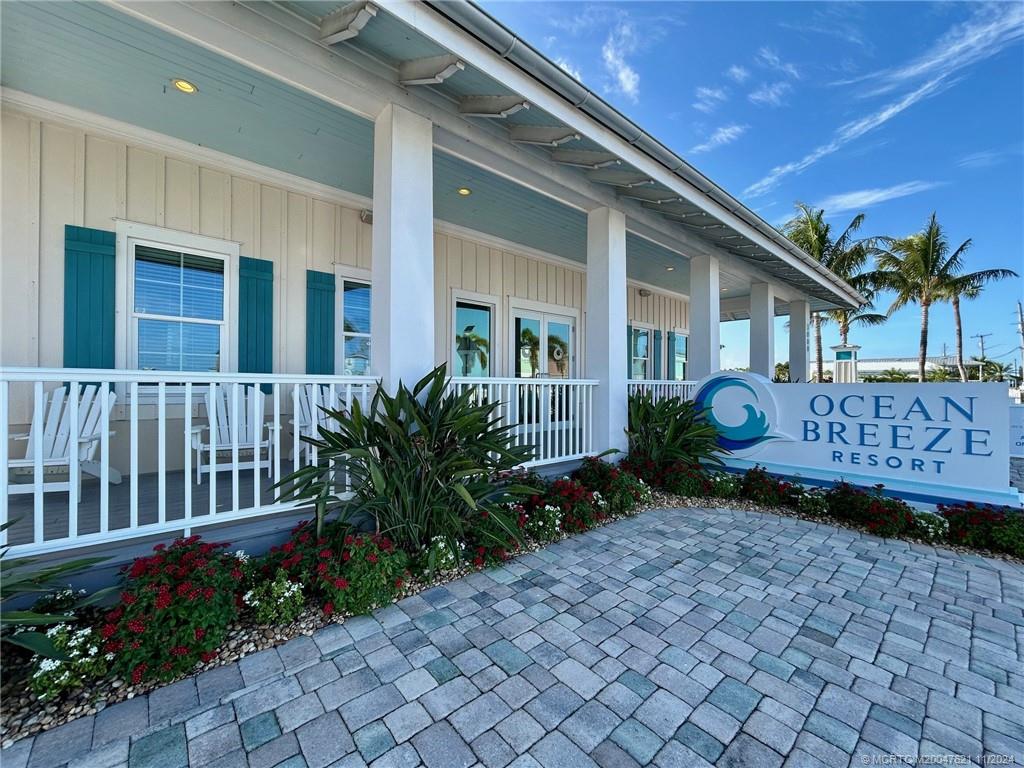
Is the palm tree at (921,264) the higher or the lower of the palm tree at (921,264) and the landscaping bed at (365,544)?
the higher

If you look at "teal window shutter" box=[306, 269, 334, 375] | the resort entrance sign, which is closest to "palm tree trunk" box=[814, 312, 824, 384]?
the resort entrance sign

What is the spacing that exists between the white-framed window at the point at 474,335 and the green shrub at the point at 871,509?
15.1 feet

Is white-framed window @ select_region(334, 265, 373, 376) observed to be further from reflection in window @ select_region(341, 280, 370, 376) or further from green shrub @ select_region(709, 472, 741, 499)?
green shrub @ select_region(709, 472, 741, 499)

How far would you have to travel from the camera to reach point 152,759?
1.45 meters

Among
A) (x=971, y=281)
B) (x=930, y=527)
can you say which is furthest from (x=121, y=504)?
(x=971, y=281)

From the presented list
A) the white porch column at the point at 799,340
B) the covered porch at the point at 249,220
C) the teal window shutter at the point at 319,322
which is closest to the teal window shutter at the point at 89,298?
the covered porch at the point at 249,220

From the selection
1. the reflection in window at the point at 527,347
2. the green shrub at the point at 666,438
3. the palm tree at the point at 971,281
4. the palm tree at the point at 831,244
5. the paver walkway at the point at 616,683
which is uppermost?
the palm tree at the point at 831,244

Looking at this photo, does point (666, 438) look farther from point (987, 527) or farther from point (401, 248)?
point (401, 248)

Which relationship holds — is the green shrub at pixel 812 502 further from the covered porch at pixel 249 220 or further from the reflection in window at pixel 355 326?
the reflection in window at pixel 355 326

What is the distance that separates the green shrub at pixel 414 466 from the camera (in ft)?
9.07

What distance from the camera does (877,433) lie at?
4227 mm

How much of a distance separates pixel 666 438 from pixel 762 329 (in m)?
4.97

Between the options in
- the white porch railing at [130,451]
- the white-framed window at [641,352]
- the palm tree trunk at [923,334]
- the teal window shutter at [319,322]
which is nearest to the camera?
the white porch railing at [130,451]

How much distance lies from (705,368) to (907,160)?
15265 millimetres
